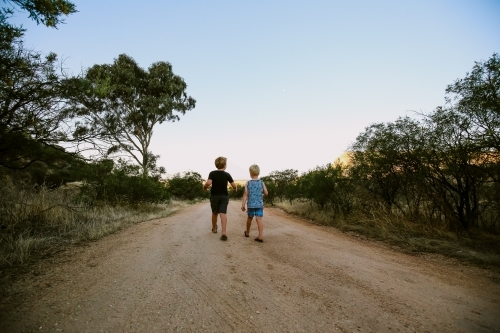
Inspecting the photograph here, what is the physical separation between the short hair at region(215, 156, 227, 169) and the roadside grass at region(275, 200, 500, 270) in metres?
4.79

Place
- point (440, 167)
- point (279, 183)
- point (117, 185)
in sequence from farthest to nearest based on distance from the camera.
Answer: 1. point (279, 183)
2. point (117, 185)
3. point (440, 167)

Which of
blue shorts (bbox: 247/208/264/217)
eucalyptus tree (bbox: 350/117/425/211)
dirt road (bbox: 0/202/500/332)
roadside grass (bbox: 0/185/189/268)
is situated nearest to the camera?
dirt road (bbox: 0/202/500/332)

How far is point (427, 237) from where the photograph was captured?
632cm

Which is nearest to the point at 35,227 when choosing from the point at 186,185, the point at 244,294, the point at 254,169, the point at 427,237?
the point at 254,169

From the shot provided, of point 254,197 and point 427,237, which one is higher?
point 254,197

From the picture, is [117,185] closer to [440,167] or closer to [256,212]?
[256,212]

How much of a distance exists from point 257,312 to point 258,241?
309cm

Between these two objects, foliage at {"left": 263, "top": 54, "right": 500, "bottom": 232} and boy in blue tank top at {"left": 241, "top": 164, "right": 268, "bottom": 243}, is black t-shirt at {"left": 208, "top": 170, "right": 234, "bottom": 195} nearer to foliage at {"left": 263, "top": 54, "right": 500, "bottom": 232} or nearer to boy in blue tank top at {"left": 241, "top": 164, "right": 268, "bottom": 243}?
boy in blue tank top at {"left": 241, "top": 164, "right": 268, "bottom": 243}

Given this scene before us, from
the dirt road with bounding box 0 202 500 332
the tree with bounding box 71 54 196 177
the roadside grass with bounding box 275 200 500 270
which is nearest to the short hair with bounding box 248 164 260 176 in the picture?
the dirt road with bounding box 0 202 500 332

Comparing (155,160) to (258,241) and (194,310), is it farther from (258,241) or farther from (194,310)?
(194,310)

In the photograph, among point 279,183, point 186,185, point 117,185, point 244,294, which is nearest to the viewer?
point 244,294

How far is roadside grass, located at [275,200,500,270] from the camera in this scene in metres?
4.77

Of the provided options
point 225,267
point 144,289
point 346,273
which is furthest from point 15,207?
point 346,273

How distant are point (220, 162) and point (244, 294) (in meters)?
3.72
